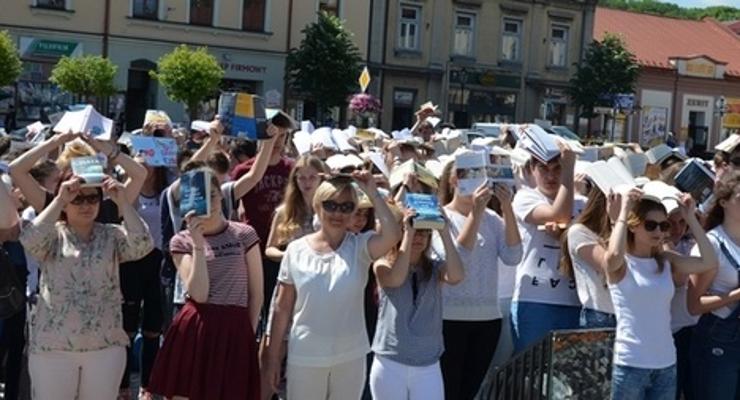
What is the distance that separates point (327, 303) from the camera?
4.47m

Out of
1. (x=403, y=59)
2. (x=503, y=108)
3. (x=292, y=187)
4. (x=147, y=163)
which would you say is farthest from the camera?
(x=503, y=108)

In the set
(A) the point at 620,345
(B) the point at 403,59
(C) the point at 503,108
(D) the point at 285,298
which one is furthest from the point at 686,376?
(C) the point at 503,108

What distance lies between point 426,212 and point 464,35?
1274 inches

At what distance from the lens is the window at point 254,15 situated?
3122 centimetres

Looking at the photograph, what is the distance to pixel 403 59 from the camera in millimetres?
34438

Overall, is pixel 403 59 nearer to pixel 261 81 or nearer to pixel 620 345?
pixel 261 81

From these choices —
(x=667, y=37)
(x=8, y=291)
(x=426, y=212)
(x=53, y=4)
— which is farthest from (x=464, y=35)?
(x=8, y=291)

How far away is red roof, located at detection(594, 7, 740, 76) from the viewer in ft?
142

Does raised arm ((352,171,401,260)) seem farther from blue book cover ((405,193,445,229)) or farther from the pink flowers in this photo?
the pink flowers

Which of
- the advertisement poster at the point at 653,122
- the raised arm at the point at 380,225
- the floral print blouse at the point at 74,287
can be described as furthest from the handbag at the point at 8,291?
the advertisement poster at the point at 653,122

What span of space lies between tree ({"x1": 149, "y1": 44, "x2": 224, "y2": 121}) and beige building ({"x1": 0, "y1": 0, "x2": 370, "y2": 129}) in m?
3.49

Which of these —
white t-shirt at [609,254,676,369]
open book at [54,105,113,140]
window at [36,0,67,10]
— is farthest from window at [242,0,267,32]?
white t-shirt at [609,254,676,369]

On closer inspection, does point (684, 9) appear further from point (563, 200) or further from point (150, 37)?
point (563, 200)

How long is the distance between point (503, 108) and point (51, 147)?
109ft
